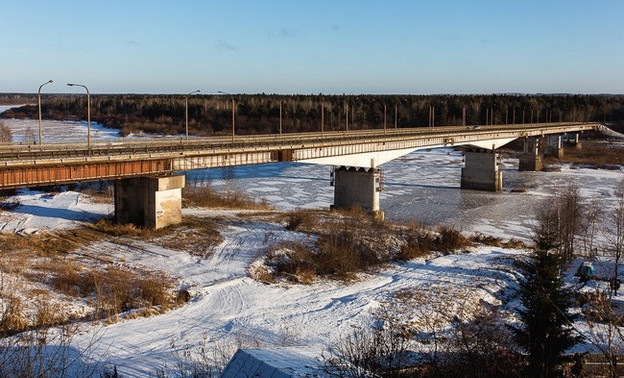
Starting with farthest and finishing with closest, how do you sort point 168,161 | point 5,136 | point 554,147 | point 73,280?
1. point 554,147
2. point 5,136
3. point 168,161
4. point 73,280

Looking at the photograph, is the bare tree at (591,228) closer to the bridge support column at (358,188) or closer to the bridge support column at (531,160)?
the bridge support column at (358,188)

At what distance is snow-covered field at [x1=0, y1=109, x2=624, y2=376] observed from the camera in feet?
68.2

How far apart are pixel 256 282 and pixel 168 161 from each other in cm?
1206

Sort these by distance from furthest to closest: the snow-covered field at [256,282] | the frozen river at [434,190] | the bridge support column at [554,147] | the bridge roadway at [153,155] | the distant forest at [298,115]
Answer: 1. the distant forest at [298,115]
2. the bridge support column at [554,147]
3. the frozen river at [434,190]
4. the bridge roadway at [153,155]
5. the snow-covered field at [256,282]

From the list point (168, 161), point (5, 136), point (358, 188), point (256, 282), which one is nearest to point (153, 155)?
point (168, 161)

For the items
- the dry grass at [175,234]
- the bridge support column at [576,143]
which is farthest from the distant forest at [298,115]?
the dry grass at [175,234]

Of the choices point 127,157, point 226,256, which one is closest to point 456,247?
point 226,256

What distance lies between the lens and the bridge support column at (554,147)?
108 meters

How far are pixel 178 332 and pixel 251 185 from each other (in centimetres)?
4567

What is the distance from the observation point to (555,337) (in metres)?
15.7

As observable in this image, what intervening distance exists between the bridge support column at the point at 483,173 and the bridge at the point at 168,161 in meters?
9.58

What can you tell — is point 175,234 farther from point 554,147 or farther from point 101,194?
point 554,147

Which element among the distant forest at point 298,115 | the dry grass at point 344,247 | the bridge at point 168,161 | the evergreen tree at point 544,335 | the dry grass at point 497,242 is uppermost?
the distant forest at point 298,115

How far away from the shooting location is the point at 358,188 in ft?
176
